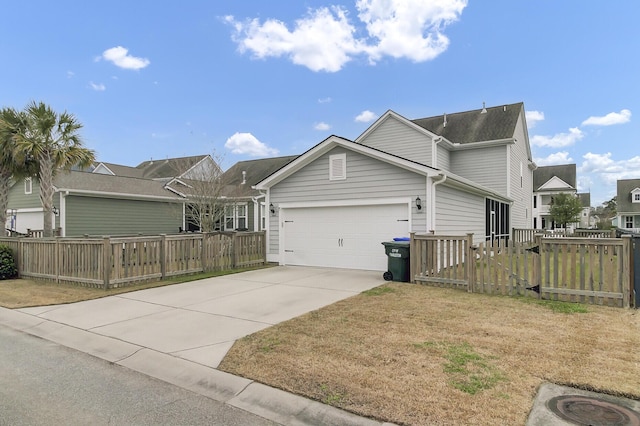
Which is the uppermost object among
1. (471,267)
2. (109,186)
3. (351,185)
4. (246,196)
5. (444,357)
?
(109,186)

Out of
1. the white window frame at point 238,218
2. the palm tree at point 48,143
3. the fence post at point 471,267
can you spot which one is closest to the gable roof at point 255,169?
the white window frame at point 238,218

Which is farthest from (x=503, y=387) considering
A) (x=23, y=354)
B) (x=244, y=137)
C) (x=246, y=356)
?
(x=244, y=137)

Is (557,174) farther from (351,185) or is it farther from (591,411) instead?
(591,411)

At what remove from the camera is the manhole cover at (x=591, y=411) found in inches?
119

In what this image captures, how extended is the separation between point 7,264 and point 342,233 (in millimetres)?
10307

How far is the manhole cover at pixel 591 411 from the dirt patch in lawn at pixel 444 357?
0.73 feet

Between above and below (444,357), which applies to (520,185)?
above

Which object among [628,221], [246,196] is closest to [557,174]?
[628,221]

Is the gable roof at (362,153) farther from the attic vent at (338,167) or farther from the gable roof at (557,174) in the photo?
the gable roof at (557,174)

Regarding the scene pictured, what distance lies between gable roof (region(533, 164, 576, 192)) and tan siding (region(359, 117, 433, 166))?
3510 cm

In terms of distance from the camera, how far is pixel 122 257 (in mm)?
9914

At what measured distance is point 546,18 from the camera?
14.3 m

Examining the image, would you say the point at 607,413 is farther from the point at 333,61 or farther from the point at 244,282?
the point at 333,61

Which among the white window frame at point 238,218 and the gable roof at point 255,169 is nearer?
the white window frame at point 238,218
